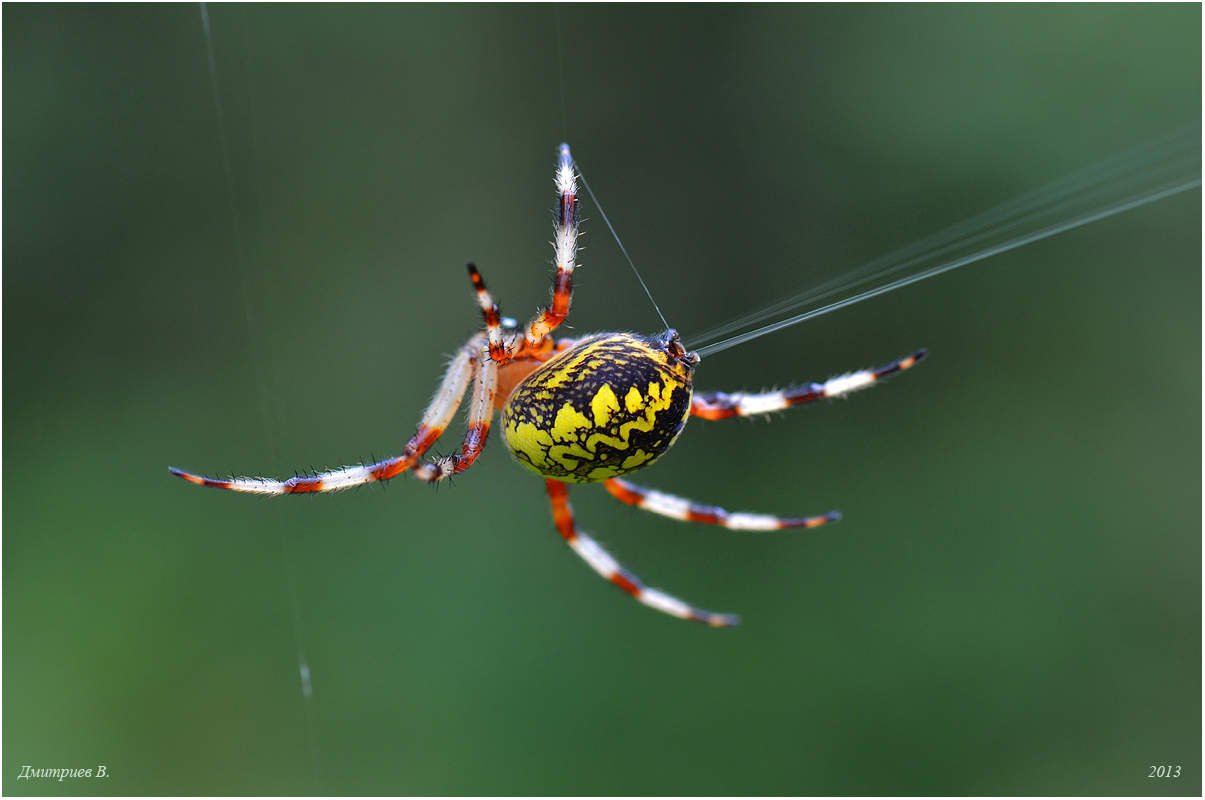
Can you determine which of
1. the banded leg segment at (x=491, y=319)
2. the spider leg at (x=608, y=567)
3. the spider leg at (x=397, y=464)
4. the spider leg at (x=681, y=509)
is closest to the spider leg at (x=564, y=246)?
the banded leg segment at (x=491, y=319)

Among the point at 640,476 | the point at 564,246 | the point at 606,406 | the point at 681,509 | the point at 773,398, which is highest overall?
the point at 640,476

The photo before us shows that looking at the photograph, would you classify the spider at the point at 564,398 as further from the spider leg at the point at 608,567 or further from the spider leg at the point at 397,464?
the spider leg at the point at 608,567

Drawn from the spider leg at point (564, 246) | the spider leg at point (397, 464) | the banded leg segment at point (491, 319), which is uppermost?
the spider leg at point (564, 246)

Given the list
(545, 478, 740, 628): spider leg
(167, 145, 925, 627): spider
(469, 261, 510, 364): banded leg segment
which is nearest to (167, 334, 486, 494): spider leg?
(167, 145, 925, 627): spider

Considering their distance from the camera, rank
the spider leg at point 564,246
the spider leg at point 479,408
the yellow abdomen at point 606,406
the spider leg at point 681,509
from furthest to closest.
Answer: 1. the spider leg at point 681,509
2. the spider leg at point 479,408
3. the spider leg at point 564,246
4. the yellow abdomen at point 606,406

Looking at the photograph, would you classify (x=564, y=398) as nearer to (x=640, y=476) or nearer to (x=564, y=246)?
(x=564, y=246)

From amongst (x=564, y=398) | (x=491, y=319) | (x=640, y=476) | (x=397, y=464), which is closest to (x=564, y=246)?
(x=491, y=319)
